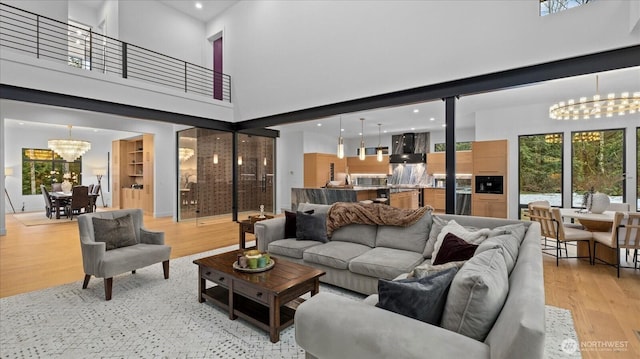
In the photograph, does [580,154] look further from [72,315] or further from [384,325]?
[72,315]

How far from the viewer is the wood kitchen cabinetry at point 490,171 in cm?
660

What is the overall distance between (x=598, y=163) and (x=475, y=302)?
7.18m

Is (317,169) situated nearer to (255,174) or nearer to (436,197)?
(255,174)

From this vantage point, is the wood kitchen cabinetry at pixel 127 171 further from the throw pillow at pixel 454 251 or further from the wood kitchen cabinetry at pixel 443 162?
the throw pillow at pixel 454 251

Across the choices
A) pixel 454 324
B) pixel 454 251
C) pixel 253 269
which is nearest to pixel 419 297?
pixel 454 324

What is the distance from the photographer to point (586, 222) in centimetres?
457

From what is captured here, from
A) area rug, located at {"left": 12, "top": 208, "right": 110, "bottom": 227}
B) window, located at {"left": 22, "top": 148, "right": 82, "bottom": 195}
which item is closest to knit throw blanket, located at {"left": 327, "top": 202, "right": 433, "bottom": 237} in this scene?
area rug, located at {"left": 12, "top": 208, "right": 110, "bottom": 227}

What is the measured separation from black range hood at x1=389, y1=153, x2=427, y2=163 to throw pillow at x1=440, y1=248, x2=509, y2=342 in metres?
8.64

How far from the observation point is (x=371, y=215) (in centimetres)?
367

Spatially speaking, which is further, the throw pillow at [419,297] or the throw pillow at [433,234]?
the throw pillow at [433,234]

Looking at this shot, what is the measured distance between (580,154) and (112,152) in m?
14.5

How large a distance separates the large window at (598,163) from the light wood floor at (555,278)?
2.78 m

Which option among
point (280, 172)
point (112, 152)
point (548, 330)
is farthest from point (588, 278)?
point (112, 152)

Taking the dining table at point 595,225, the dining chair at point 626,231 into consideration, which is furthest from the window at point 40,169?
the dining chair at point 626,231
